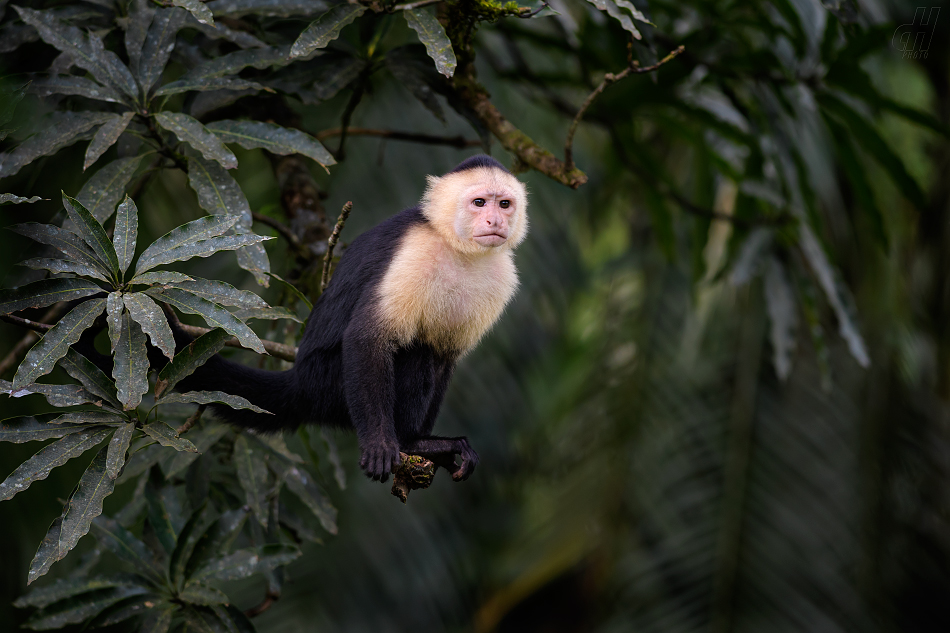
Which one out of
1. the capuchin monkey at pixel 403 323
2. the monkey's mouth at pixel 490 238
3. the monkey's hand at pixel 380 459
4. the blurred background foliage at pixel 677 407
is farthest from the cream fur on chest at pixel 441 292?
the blurred background foliage at pixel 677 407

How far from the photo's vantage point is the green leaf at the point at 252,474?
246 cm

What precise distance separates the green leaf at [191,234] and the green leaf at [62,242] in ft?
0.31

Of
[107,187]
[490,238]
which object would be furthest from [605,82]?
[107,187]

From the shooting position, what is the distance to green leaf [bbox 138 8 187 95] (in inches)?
88.4

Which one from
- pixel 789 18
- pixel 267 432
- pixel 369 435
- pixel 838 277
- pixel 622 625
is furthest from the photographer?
pixel 622 625

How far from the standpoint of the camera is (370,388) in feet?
7.03

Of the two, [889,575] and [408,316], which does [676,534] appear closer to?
[889,575]

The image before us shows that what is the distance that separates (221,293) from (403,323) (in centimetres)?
57

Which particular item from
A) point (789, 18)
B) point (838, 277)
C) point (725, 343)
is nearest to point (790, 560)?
point (725, 343)

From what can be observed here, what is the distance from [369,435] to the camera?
209 centimetres

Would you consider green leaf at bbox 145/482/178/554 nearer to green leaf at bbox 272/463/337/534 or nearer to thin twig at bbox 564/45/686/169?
green leaf at bbox 272/463/337/534

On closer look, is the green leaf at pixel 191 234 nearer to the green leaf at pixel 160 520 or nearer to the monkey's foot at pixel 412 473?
the monkey's foot at pixel 412 473

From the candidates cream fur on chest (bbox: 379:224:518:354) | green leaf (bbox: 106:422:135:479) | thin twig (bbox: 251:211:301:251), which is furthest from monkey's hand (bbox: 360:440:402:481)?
thin twig (bbox: 251:211:301:251)

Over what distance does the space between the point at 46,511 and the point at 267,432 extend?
51.2 inches
